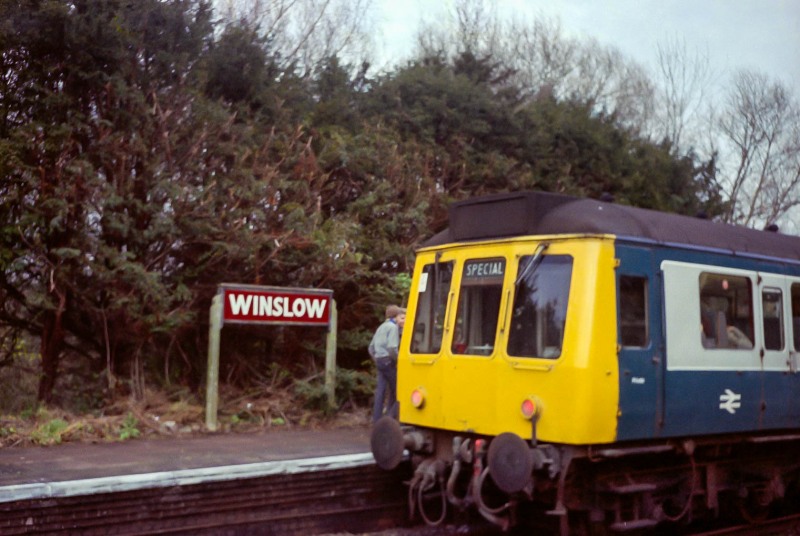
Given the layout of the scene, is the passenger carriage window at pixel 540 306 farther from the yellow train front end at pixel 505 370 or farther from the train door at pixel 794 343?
the train door at pixel 794 343

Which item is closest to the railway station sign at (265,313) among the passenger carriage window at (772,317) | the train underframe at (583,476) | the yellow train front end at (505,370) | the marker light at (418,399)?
the yellow train front end at (505,370)

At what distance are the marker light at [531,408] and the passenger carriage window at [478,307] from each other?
26.4 inches

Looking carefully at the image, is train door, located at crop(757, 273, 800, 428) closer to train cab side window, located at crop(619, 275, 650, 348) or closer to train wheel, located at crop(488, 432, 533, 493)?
train cab side window, located at crop(619, 275, 650, 348)

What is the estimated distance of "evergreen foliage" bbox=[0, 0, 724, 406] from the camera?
10914mm

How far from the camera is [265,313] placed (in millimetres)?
11406

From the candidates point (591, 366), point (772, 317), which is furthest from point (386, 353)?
point (772, 317)

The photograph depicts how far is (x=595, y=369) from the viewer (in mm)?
7000

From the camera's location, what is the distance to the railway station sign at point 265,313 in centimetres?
1103

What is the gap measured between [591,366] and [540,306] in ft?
2.49

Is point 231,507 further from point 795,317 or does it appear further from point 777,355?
point 795,317

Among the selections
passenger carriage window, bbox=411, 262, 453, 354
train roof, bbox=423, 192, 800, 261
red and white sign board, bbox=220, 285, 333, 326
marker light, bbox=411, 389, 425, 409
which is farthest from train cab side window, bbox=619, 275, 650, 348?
red and white sign board, bbox=220, 285, 333, 326

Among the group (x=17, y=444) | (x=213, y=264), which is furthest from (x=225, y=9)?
(x=17, y=444)

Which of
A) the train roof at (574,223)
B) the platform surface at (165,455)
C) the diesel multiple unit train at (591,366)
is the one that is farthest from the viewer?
the platform surface at (165,455)

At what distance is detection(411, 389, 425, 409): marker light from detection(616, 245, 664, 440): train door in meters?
1.95
